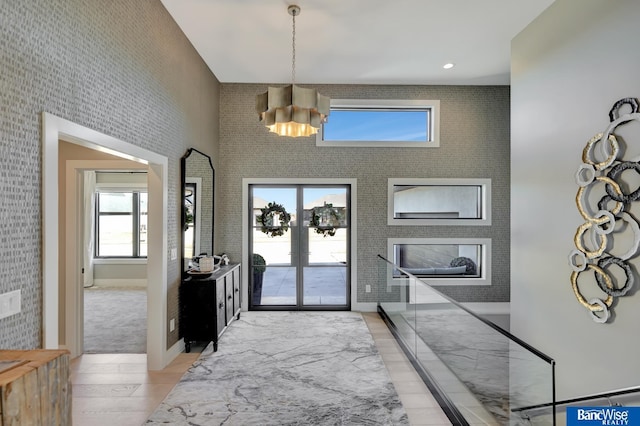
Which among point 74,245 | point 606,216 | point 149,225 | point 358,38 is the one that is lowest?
point 74,245

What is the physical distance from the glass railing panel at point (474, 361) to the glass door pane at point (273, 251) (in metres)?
2.14

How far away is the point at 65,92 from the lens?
73.2 inches

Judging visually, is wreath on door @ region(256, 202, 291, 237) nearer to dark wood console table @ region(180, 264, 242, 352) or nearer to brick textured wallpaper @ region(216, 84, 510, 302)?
brick textured wallpaper @ region(216, 84, 510, 302)

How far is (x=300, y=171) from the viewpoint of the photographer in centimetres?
503

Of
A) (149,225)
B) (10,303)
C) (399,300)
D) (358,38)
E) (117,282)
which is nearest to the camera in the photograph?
(10,303)

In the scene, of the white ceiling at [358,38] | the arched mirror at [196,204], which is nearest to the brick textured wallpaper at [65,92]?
the arched mirror at [196,204]

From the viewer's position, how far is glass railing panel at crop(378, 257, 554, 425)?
190cm

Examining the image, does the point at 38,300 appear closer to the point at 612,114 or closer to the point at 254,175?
the point at 254,175

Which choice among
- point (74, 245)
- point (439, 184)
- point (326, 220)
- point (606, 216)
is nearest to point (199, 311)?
point (74, 245)

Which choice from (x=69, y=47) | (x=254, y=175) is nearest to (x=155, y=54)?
(x=69, y=47)

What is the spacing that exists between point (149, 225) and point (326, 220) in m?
2.71

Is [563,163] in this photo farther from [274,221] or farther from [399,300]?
[274,221]

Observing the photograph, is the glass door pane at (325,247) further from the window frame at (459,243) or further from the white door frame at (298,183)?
the window frame at (459,243)

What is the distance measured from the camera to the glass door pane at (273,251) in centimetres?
510
